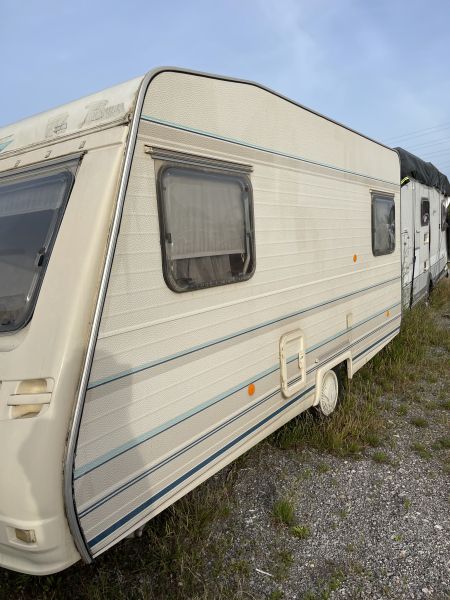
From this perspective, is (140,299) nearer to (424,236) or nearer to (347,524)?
(347,524)

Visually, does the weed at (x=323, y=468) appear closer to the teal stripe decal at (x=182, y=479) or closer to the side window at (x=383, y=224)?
the teal stripe decal at (x=182, y=479)

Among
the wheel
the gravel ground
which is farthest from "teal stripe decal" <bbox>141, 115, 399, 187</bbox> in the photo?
the gravel ground

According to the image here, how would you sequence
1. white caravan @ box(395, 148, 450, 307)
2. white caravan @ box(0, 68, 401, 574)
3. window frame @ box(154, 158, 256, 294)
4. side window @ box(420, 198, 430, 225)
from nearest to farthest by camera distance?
white caravan @ box(0, 68, 401, 574)
window frame @ box(154, 158, 256, 294)
white caravan @ box(395, 148, 450, 307)
side window @ box(420, 198, 430, 225)

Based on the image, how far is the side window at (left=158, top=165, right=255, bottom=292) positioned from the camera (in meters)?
2.44

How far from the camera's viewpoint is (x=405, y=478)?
353cm

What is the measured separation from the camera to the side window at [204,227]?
96.0 inches

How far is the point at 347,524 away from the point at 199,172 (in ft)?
7.64

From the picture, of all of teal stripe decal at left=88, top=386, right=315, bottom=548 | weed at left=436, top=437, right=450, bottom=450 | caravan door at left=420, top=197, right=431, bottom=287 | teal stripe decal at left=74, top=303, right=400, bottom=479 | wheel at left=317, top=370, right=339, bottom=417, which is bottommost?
weed at left=436, top=437, right=450, bottom=450

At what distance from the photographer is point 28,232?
89.9 inches

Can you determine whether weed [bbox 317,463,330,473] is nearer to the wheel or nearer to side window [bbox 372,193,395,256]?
the wheel

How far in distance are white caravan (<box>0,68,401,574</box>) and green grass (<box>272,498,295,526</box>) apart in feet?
1.48

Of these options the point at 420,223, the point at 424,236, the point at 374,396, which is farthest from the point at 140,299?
the point at 424,236

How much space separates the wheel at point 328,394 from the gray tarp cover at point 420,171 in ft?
12.9

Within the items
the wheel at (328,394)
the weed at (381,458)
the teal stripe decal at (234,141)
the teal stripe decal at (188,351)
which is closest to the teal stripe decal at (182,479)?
the wheel at (328,394)
